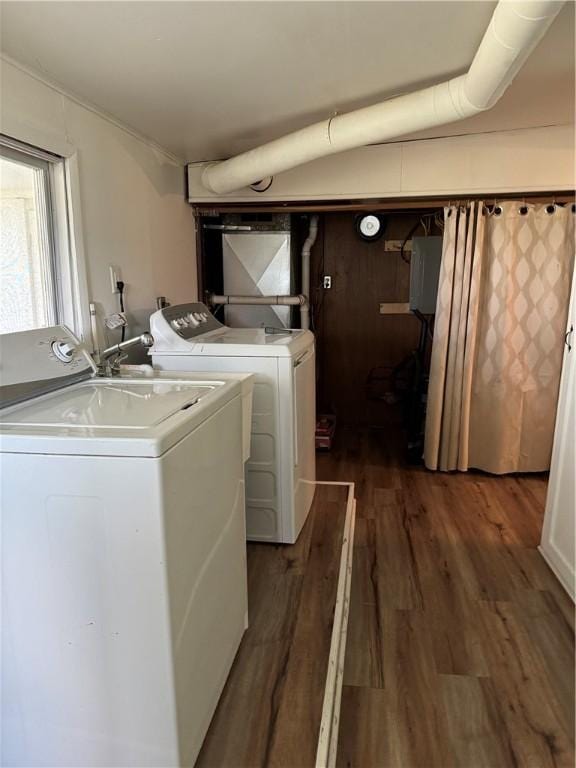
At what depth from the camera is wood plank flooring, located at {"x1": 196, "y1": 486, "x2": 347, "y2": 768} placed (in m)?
1.44

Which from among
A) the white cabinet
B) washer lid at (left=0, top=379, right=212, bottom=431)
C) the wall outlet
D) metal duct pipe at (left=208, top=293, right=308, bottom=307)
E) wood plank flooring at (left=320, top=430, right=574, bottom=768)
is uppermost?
the wall outlet

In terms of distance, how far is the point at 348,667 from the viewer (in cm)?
175

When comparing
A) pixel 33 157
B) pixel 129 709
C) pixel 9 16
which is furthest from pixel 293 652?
pixel 9 16

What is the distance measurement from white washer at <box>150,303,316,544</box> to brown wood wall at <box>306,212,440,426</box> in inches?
68.3

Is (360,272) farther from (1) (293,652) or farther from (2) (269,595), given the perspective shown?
(1) (293,652)

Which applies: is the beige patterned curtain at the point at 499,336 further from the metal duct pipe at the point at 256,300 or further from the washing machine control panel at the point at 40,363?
the washing machine control panel at the point at 40,363

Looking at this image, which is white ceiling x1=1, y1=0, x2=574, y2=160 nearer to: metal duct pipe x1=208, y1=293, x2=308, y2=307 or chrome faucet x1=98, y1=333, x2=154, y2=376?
chrome faucet x1=98, y1=333, x2=154, y2=376

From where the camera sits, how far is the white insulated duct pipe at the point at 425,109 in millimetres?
1384

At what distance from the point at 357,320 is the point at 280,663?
119 inches

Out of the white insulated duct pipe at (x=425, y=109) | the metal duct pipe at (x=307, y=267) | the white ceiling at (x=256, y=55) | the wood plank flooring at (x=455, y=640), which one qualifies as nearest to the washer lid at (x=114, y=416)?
the wood plank flooring at (x=455, y=640)

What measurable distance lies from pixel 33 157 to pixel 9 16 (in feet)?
1.80

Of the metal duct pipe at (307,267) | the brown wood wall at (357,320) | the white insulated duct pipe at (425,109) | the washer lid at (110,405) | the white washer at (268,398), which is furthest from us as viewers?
the brown wood wall at (357,320)

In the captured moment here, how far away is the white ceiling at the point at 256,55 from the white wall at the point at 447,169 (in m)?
0.32

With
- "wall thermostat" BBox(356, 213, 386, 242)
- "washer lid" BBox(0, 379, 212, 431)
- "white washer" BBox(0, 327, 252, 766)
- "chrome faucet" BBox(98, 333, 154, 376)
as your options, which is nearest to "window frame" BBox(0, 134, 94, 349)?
"chrome faucet" BBox(98, 333, 154, 376)
